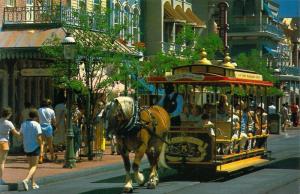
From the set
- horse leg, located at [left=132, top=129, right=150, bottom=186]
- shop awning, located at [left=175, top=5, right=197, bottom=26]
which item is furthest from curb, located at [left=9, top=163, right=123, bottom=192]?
shop awning, located at [left=175, top=5, right=197, bottom=26]

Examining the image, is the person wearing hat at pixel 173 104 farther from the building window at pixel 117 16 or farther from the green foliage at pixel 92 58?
the building window at pixel 117 16

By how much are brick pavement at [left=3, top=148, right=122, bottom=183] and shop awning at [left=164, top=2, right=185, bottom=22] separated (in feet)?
71.8

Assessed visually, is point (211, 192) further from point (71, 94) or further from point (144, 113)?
point (71, 94)

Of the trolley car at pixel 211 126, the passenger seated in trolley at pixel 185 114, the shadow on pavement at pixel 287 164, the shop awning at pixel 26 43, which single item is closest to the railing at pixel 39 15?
the shop awning at pixel 26 43

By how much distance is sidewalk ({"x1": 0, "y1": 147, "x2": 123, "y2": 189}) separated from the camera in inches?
655

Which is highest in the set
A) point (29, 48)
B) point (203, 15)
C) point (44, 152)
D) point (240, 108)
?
point (203, 15)

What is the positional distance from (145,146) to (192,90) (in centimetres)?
428

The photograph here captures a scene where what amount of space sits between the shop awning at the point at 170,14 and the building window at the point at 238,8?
80.8 ft

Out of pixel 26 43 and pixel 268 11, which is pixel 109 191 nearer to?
pixel 26 43

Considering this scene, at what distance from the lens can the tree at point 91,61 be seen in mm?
20875

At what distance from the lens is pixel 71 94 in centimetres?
2156

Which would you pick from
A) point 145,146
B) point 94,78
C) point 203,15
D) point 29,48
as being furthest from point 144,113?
point 203,15

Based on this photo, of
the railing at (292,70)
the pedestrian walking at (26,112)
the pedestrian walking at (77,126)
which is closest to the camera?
the pedestrian walking at (77,126)

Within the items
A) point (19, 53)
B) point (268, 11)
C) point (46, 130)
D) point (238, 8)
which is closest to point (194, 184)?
point (46, 130)
